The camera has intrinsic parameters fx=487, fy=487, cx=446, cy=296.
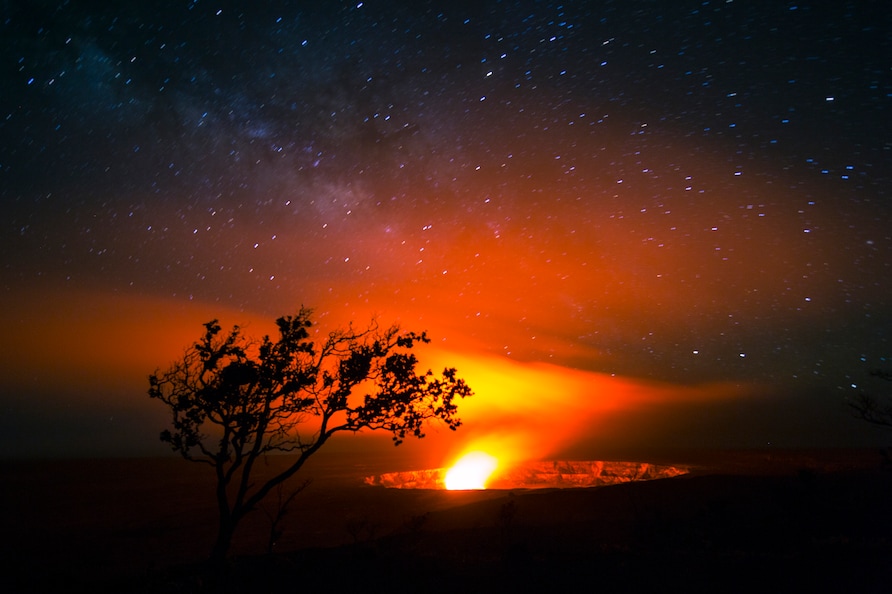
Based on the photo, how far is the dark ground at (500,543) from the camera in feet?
43.5

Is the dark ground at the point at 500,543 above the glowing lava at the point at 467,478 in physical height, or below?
above

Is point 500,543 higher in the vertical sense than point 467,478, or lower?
higher

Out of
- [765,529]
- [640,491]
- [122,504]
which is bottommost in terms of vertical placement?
[122,504]

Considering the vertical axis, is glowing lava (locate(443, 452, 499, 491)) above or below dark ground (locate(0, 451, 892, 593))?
below

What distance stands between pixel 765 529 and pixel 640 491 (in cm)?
2968

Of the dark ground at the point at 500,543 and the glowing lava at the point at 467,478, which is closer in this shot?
the dark ground at the point at 500,543

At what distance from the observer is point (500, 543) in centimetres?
2516

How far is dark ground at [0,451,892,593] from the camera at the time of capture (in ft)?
43.5

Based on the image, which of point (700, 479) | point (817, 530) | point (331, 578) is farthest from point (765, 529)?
point (700, 479)

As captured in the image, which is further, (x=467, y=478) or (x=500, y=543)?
(x=467, y=478)

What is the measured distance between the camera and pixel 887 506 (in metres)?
25.3

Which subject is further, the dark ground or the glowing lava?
the glowing lava

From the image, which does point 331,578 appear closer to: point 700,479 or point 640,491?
point 640,491

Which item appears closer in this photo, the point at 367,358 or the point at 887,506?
the point at 367,358
